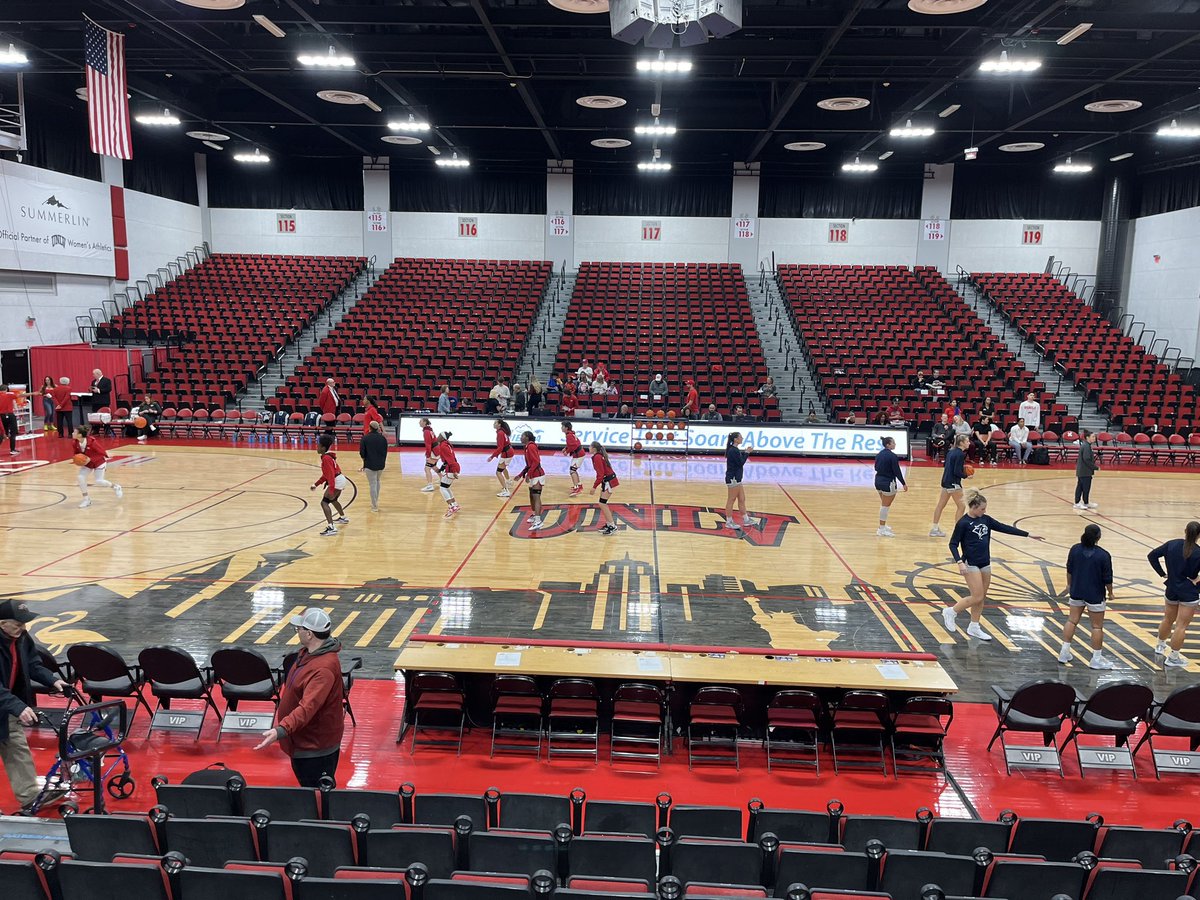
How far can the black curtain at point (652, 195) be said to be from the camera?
1307 inches

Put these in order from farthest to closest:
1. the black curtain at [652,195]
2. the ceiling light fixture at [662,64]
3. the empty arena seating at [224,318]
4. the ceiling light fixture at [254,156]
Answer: the black curtain at [652,195] < the ceiling light fixture at [254,156] < the empty arena seating at [224,318] < the ceiling light fixture at [662,64]

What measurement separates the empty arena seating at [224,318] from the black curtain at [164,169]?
307 centimetres

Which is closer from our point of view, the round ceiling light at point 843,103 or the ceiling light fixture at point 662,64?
the ceiling light fixture at point 662,64

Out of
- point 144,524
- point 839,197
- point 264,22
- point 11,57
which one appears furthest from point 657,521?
point 839,197

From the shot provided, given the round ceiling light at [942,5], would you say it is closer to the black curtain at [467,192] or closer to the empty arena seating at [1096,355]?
the empty arena seating at [1096,355]

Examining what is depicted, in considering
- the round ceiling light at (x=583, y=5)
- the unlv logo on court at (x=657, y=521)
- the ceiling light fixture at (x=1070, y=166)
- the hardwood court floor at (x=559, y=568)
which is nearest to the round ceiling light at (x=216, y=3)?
the round ceiling light at (x=583, y=5)

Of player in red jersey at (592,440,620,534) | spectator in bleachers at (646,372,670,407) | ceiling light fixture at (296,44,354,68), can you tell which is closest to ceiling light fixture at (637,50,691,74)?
ceiling light fixture at (296,44,354,68)

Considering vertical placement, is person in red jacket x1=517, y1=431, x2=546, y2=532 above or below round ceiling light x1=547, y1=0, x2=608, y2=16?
below

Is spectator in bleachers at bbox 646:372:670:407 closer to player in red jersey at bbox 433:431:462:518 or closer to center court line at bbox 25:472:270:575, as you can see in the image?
player in red jersey at bbox 433:431:462:518

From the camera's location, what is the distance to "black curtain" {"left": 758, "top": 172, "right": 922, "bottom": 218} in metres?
33.1

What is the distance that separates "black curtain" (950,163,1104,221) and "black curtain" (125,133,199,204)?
1287 inches

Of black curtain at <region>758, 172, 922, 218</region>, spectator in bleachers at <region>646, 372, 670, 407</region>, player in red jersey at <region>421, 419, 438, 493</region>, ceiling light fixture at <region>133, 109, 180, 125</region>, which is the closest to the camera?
player in red jersey at <region>421, 419, 438, 493</region>

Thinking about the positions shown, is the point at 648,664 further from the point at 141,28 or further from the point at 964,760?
the point at 141,28

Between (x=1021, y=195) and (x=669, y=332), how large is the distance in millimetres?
Answer: 17615
